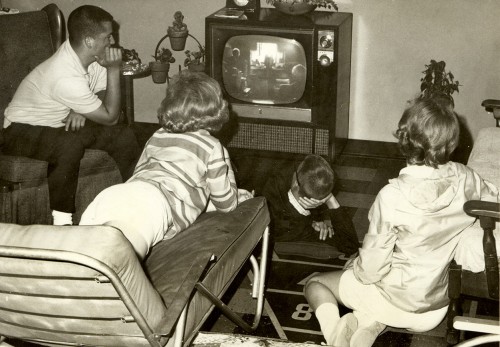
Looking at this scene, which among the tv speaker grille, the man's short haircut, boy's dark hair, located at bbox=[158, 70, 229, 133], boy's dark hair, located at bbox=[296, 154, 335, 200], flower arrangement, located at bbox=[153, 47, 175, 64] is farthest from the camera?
flower arrangement, located at bbox=[153, 47, 175, 64]

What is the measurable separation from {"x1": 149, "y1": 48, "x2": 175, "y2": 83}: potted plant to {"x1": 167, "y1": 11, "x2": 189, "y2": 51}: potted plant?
0.08 metres

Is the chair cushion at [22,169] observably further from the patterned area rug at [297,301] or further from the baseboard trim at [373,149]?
the baseboard trim at [373,149]

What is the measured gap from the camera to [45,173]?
138 inches

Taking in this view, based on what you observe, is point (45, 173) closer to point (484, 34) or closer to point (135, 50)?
point (135, 50)

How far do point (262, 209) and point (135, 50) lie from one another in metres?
2.60

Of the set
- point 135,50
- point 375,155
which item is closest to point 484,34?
point 375,155

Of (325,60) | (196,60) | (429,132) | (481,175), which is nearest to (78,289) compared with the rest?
(429,132)

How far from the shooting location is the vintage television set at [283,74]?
4219 millimetres

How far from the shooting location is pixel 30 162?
3.49m

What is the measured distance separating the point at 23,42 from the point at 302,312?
7.16 feet

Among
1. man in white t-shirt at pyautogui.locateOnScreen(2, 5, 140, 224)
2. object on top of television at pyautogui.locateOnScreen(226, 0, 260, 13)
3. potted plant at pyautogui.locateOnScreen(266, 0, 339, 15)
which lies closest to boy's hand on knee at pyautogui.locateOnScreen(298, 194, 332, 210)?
man in white t-shirt at pyautogui.locateOnScreen(2, 5, 140, 224)

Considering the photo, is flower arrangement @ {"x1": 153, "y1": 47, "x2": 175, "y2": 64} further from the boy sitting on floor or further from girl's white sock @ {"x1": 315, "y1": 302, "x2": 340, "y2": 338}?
girl's white sock @ {"x1": 315, "y1": 302, "x2": 340, "y2": 338}

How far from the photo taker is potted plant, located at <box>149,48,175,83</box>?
4.84 meters

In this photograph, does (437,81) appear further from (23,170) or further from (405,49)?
(23,170)
